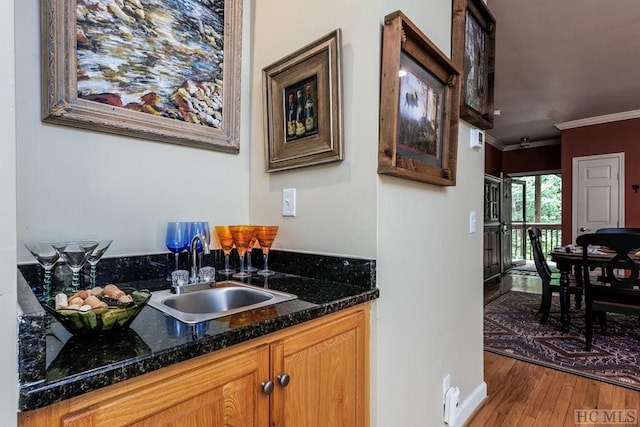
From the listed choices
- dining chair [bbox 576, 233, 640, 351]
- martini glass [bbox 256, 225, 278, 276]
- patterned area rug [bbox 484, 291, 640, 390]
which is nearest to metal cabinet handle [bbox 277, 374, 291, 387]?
martini glass [bbox 256, 225, 278, 276]

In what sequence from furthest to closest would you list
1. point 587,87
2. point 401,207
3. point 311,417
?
point 587,87, point 401,207, point 311,417

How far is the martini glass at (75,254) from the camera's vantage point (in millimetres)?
1057

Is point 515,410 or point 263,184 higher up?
point 263,184

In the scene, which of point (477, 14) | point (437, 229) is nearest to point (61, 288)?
point (437, 229)

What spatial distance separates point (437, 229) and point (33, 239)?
1547mm

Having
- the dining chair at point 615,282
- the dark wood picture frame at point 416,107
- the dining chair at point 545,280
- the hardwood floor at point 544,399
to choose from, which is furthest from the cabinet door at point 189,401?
the dining chair at point 545,280

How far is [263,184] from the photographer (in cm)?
162

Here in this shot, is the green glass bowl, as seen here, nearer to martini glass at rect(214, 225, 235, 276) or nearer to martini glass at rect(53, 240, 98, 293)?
martini glass at rect(53, 240, 98, 293)

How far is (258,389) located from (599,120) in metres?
6.20

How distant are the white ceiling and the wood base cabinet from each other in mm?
2652

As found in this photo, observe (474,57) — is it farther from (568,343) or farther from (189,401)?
(568,343)

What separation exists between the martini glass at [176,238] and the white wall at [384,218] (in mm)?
394

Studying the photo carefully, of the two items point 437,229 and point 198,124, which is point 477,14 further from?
point 198,124

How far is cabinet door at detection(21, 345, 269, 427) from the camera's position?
592mm
